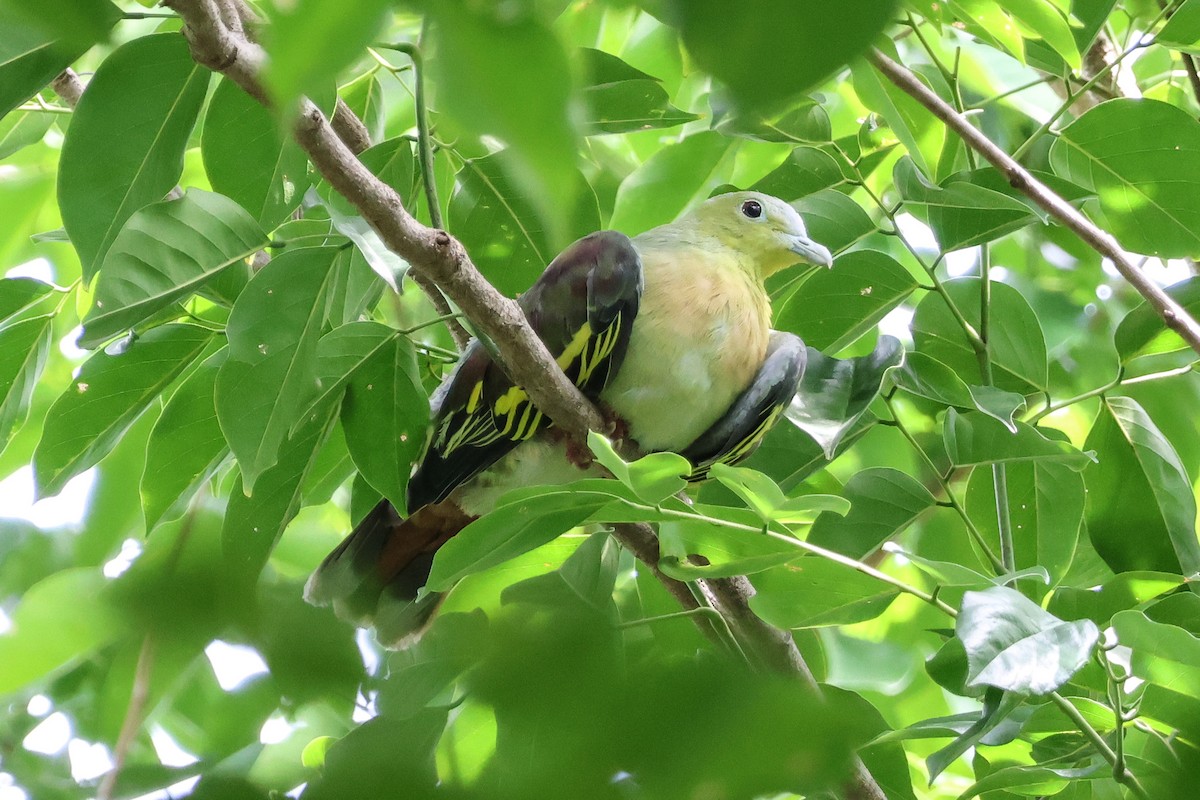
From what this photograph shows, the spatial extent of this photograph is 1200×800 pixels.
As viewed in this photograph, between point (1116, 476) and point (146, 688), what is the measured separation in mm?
1856

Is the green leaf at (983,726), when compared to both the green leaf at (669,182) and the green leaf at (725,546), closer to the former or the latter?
the green leaf at (725,546)

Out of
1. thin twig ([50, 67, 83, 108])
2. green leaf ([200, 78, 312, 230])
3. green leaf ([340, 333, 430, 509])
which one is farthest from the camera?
thin twig ([50, 67, 83, 108])

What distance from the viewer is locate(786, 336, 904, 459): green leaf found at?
177 cm

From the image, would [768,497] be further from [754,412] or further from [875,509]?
[754,412]

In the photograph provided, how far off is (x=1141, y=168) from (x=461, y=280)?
130 centimetres

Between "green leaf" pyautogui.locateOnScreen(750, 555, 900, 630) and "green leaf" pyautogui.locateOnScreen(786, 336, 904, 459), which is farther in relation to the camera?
"green leaf" pyautogui.locateOnScreen(786, 336, 904, 459)

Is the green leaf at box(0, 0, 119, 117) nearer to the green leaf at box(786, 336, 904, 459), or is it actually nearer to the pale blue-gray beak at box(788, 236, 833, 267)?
the green leaf at box(786, 336, 904, 459)

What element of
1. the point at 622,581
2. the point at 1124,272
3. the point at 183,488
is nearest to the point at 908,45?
the point at 1124,272

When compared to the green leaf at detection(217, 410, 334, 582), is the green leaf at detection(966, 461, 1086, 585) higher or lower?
lower

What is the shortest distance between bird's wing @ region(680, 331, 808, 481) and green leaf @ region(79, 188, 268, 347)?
39.4 inches

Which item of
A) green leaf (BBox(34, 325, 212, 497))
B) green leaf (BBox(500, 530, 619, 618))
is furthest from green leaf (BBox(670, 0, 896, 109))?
green leaf (BBox(34, 325, 212, 497))

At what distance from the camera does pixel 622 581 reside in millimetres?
2631

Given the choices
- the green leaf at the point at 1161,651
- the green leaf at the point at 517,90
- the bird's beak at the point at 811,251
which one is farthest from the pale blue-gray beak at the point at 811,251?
the green leaf at the point at 517,90

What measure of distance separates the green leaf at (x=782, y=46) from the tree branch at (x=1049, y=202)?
1616 mm
